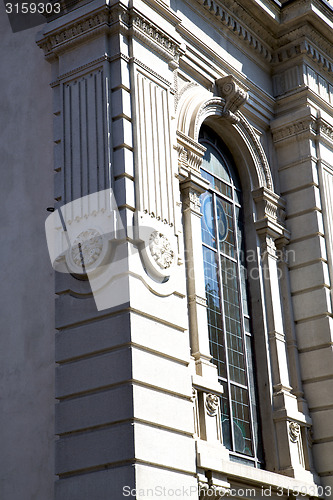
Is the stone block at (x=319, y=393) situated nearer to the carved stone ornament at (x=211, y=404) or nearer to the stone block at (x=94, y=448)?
the carved stone ornament at (x=211, y=404)

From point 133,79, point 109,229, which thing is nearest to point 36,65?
point 133,79

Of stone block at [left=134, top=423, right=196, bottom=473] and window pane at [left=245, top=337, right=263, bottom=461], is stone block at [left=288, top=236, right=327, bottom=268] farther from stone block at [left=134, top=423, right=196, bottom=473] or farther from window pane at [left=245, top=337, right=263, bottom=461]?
stone block at [left=134, top=423, right=196, bottom=473]

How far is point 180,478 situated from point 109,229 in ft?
11.9

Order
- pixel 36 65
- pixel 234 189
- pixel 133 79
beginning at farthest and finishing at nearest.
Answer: pixel 234 189 < pixel 36 65 < pixel 133 79

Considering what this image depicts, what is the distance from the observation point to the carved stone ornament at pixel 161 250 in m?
13.1

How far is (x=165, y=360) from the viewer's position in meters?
12.6

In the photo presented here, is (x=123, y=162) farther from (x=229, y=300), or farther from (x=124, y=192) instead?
(x=229, y=300)

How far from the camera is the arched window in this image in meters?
15.8

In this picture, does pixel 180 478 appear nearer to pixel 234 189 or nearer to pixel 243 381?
pixel 243 381

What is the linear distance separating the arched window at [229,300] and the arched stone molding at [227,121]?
350 mm

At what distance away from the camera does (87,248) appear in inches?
506

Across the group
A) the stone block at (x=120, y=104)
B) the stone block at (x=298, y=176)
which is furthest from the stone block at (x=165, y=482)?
the stone block at (x=298, y=176)

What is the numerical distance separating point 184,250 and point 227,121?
11.7 ft

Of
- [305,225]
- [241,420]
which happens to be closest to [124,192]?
[241,420]
